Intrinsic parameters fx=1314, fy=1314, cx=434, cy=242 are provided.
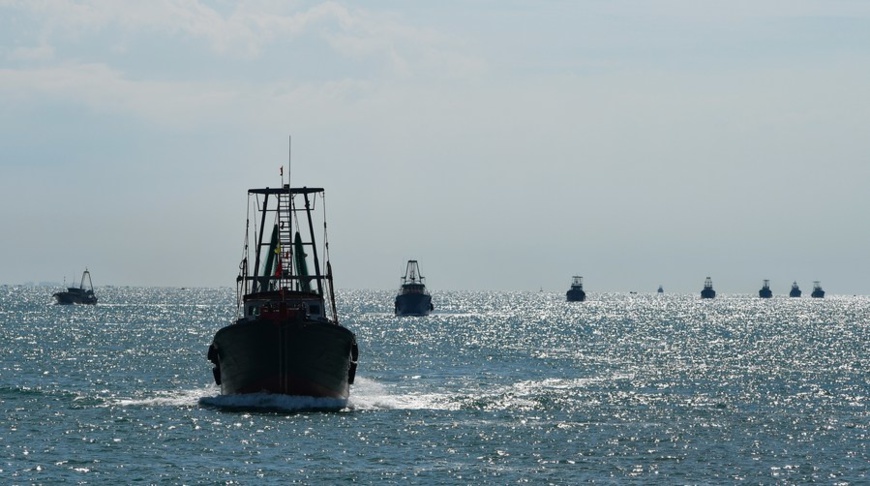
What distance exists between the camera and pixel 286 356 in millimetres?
63562

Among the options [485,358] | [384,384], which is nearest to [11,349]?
[485,358]

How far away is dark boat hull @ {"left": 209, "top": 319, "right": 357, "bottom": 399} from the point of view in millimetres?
63531

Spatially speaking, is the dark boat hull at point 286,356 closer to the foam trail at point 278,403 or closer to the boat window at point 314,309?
the foam trail at point 278,403

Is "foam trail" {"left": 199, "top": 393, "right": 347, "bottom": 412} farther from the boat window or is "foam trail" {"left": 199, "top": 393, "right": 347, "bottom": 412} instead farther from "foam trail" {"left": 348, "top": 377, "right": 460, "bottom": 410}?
the boat window

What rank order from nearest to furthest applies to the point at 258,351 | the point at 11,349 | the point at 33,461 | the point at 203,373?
the point at 33,461 < the point at 258,351 < the point at 203,373 < the point at 11,349

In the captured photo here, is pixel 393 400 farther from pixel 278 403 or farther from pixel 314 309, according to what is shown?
pixel 278 403

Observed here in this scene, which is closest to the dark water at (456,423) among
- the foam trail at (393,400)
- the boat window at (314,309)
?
the foam trail at (393,400)

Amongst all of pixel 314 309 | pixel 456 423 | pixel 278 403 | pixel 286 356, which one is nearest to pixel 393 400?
pixel 314 309

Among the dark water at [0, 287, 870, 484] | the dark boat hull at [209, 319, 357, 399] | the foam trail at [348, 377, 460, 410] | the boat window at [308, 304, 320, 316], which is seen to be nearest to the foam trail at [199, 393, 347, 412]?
the dark water at [0, 287, 870, 484]

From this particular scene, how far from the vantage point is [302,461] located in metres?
49.3

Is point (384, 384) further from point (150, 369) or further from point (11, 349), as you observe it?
point (11, 349)

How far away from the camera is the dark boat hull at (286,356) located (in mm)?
63531

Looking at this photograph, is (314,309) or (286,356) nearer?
(286,356)

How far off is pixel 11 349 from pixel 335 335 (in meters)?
68.5
